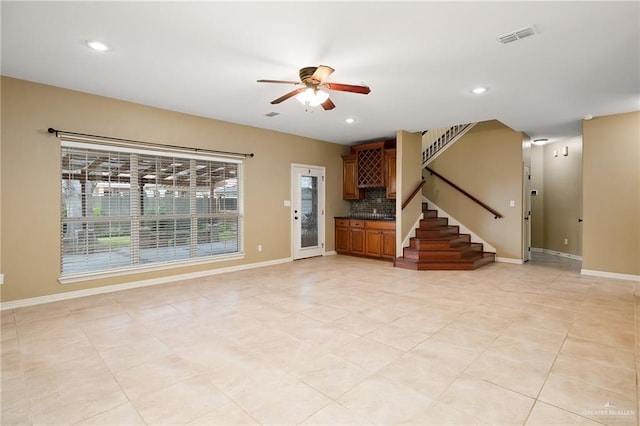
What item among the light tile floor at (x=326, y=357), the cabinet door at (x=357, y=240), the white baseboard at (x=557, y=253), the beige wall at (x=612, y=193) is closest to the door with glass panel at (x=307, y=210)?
the cabinet door at (x=357, y=240)

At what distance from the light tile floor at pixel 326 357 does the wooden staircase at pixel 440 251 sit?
1478 mm

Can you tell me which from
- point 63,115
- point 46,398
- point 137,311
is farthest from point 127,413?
point 63,115

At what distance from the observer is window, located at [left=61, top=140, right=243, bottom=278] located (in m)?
4.21

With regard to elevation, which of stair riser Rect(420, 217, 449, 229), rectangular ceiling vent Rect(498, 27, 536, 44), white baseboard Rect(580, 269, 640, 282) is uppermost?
rectangular ceiling vent Rect(498, 27, 536, 44)

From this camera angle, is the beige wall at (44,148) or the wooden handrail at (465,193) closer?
the beige wall at (44,148)

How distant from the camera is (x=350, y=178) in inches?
307

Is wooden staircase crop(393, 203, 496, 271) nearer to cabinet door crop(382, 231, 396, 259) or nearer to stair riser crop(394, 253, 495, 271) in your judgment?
stair riser crop(394, 253, 495, 271)

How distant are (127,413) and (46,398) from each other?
0.62 m

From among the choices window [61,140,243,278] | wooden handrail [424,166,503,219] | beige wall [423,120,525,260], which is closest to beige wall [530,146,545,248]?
beige wall [423,120,525,260]

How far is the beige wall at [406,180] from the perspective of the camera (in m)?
6.43

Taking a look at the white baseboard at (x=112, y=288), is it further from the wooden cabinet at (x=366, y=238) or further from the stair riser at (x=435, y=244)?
the stair riser at (x=435, y=244)

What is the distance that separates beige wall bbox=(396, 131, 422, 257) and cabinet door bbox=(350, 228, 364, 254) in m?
1.00

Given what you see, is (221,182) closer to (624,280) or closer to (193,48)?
(193,48)

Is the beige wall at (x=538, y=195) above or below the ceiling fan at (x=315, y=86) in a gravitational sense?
below
